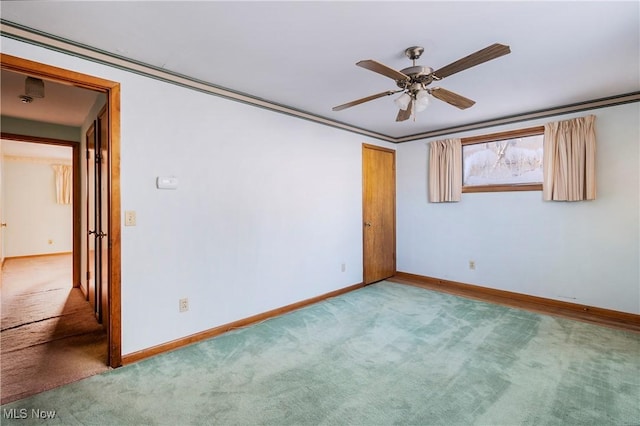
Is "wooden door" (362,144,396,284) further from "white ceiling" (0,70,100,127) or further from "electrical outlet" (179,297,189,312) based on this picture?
"white ceiling" (0,70,100,127)

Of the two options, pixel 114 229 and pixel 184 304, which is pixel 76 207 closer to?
pixel 114 229

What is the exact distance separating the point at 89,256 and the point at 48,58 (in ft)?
8.77

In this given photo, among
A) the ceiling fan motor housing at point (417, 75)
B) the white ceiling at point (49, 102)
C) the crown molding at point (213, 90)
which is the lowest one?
the ceiling fan motor housing at point (417, 75)

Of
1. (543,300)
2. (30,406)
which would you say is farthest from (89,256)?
(543,300)

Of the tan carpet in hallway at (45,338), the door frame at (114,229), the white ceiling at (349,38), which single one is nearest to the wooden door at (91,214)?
the tan carpet in hallway at (45,338)

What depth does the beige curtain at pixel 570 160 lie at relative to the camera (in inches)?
131

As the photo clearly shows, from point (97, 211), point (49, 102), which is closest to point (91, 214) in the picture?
point (97, 211)

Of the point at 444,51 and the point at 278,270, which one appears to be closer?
the point at 444,51

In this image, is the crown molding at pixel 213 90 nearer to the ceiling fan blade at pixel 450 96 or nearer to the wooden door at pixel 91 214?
the wooden door at pixel 91 214

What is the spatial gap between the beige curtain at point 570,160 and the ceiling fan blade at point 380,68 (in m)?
2.72

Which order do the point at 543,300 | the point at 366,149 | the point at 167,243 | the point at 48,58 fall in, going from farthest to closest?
the point at 366,149 → the point at 543,300 → the point at 167,243 → the point at 48,58

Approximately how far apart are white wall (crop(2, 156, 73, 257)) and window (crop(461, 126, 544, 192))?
9075 mm

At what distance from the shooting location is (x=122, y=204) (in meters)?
2.33

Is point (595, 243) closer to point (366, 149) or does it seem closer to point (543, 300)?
point (543, 300)
